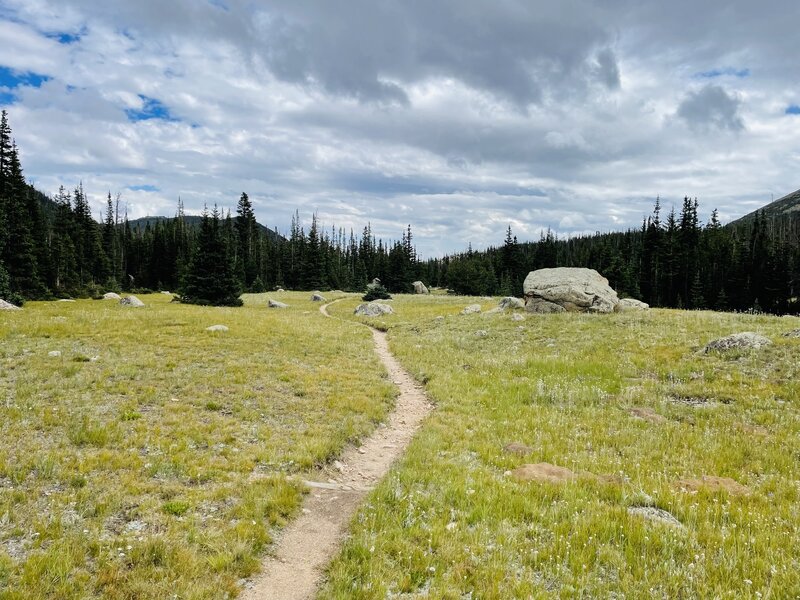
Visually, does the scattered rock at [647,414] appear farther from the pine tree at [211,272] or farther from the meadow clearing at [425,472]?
the pine tree at [211,272]

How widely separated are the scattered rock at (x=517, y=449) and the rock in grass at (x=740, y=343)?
1389cm

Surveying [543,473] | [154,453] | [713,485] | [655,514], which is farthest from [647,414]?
[154,453]

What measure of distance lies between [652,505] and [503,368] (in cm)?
1265

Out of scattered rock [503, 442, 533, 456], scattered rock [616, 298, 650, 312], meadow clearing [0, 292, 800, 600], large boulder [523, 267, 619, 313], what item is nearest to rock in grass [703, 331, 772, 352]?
meadow clearing [0, 292, 800, 600]

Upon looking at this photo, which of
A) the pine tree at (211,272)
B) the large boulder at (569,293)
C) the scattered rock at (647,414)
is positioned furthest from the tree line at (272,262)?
the scattered rock at (647,414)

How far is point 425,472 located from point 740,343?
1773 cm

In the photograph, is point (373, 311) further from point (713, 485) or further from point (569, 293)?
point (713, 485)

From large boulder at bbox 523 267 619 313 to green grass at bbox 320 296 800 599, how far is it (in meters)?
17.6

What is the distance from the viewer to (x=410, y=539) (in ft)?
23.7

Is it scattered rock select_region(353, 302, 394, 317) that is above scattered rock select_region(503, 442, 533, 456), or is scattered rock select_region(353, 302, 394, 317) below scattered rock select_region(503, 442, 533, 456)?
above

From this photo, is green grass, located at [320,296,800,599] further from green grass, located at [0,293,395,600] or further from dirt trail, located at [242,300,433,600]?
green grass, located at [0,293,395,600]

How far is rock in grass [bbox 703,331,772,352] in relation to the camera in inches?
741

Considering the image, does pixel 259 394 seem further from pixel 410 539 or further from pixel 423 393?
pixel 410 539

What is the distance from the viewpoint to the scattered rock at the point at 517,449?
1103 centimetres
